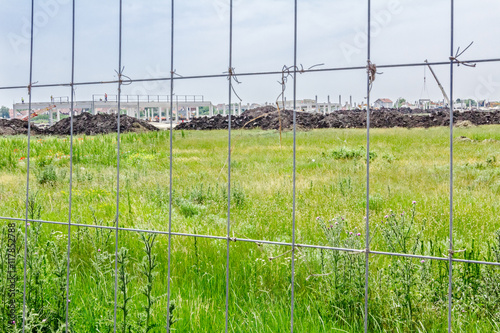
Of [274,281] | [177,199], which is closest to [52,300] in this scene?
[274,281]

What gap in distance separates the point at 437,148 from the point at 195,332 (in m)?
12.0

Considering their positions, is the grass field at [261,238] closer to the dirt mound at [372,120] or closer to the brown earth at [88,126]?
the brown earth at [88,126]

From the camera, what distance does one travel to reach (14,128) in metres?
21.2

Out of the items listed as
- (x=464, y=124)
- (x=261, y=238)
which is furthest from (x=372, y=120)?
(x=261, y=238)

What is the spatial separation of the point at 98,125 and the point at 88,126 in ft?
1.51

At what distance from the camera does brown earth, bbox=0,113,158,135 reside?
70.1 ft

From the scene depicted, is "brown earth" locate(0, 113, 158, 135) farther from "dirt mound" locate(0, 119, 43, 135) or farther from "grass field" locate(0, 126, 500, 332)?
"grass field" locate(0, 126, 500, 332)

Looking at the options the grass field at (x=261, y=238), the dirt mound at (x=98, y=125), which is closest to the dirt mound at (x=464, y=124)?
the grass field at (x=261, y=238)

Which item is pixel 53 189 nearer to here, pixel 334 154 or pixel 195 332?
pixel 195 332

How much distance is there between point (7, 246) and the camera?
2588 mm

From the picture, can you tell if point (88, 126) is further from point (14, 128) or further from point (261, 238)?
point (261, 238)

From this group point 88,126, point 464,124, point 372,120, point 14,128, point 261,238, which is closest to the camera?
point 261,238

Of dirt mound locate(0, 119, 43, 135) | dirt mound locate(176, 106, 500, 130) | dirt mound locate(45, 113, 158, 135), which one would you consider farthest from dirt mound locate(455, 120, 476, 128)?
dirt mound locate(0, 119, 43, 135)

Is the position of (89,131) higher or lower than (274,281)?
higher
